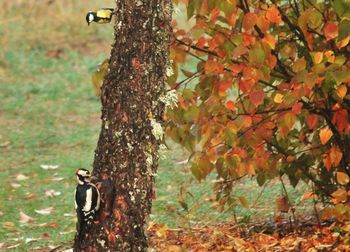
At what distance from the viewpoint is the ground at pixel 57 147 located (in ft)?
20.4

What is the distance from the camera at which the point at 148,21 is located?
4129 millimetres

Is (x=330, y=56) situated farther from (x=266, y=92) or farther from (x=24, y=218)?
(x=24, y=218)

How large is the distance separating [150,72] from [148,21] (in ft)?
0.75

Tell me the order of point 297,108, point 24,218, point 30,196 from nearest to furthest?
point 297,108
point 24,218
point 30,196

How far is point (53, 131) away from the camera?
388 inches

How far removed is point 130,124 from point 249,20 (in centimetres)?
80

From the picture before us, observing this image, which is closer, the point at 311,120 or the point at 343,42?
the point at 343,42

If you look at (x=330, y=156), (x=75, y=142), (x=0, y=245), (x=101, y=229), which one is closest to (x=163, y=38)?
(x=101, y=229)

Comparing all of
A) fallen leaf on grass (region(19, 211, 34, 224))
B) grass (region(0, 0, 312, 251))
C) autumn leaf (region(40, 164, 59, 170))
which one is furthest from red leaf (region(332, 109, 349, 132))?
autumn leaf (region(40, 164, 59, 170))

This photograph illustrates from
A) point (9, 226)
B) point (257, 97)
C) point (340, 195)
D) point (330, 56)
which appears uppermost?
point (330, 56)

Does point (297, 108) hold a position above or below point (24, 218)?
above

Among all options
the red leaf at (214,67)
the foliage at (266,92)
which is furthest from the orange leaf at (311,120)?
the red leaf at (214,67)

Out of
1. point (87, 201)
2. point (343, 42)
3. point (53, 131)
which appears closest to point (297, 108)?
point (343, 42)

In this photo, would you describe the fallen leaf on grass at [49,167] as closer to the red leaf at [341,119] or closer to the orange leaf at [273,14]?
the red leaf at [341,119]
